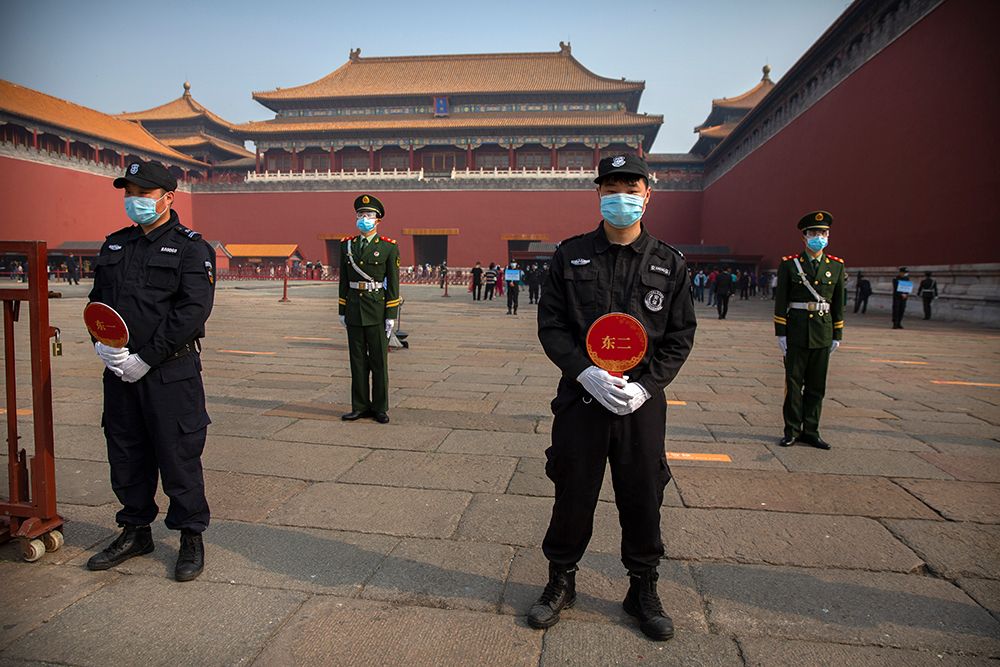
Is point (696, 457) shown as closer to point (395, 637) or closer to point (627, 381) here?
point (627, 381)

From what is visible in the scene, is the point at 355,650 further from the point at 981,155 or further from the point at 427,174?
the point at 427,174

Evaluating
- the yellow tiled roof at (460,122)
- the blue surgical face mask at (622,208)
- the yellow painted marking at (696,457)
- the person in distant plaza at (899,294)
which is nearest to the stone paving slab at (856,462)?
the yellow painted marking at (696,457)

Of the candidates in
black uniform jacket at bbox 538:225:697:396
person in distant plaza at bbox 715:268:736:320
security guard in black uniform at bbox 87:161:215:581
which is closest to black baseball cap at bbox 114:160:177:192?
security guard in black uniform at bbox 87:161:215:581

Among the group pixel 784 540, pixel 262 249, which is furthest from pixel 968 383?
pixel 262 249

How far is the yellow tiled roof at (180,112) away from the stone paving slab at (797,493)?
3757 cm

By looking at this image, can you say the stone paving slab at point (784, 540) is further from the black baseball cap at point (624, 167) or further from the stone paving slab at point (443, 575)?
the black baseball cap at point (624, 167)

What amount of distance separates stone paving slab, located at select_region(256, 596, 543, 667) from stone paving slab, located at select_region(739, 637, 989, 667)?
2.18 ft

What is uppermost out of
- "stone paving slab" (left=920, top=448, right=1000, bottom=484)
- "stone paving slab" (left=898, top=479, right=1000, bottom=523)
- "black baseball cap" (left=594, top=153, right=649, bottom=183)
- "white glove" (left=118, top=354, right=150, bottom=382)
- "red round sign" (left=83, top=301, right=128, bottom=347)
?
"black baseball cap" (left=594, top=153, right=649, bottom=183)

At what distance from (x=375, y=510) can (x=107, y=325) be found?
135 cm

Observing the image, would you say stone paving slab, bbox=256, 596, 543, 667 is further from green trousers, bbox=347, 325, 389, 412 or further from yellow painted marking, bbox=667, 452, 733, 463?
green trousers, bbox=347, 325, 389, 412

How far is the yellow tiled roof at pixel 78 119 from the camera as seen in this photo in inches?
986

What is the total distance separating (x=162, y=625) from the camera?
1904mm

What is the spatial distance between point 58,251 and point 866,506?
3154 cm

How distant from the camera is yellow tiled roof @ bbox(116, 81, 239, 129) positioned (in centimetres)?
3516
